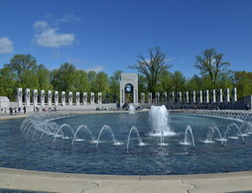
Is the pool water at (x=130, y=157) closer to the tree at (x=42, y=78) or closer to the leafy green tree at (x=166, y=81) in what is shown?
the tree at (x=42, y=78)

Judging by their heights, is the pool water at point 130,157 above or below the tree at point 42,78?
below

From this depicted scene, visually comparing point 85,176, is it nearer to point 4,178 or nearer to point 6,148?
point 4,178

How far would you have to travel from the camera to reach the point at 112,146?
13.2 meters

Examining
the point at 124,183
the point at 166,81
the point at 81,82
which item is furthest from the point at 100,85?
the point at 124,183

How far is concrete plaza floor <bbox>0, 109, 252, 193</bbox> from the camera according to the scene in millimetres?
5750

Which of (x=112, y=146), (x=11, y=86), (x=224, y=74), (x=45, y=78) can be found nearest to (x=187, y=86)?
(x=224, y=74)

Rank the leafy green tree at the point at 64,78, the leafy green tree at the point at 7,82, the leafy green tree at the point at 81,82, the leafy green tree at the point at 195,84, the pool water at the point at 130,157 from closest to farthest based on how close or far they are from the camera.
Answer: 1. the pool water at the point at 130,157
2. the leafy green tree at the point at 7,82
3. the leafy green tree at the point at 195,84
4. the leafy green tree at the point at 64,78
5. the leafy green tree at the point at 81,82

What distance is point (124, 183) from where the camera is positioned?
6.23 meters

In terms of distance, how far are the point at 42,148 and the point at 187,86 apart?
67.2 m

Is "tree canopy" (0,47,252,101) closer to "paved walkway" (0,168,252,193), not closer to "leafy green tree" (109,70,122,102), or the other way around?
"leafy green tree" (109,70,122,102)

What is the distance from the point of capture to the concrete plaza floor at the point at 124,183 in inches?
226

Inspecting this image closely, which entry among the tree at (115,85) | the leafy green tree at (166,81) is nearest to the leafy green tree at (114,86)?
the tree at (115,85)

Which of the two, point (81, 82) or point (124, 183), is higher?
point (81, 82)

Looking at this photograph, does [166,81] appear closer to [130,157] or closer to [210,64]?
[210,64]
